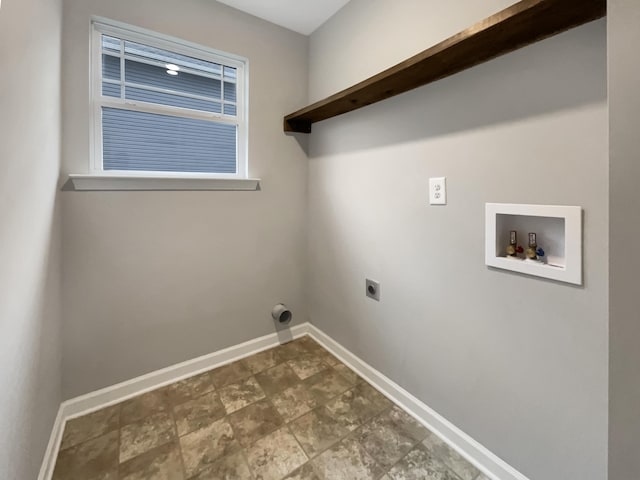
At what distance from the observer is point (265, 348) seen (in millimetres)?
2281

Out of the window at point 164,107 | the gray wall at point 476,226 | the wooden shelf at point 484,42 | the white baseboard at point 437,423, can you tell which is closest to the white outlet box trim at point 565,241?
the gray wall at point 476,226

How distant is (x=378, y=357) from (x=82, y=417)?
1695 mm

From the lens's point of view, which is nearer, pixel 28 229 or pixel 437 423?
pixel 28 229

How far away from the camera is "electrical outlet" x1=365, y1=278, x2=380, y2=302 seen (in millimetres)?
1835

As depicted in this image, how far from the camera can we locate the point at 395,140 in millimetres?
1654

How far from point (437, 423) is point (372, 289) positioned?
30.2 inches

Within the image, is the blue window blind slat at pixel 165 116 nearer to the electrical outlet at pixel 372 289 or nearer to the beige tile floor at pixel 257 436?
the electrical outlet at pixel 372 289

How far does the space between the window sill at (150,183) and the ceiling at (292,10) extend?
3.69ft

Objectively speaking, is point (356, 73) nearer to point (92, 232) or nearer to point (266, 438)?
point (92, 232)

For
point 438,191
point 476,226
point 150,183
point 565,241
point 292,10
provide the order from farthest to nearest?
1. point 292,10
2. point 150,183
3. point 438,191
4. point 476,226
5. point 565,241

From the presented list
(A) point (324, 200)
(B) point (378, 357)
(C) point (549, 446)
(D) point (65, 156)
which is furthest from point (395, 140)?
(D) point (65, 156)

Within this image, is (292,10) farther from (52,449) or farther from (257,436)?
(52,449)

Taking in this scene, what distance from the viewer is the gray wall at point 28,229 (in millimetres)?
849

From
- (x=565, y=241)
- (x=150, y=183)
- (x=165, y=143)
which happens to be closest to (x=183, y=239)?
(x=150, y=183)
